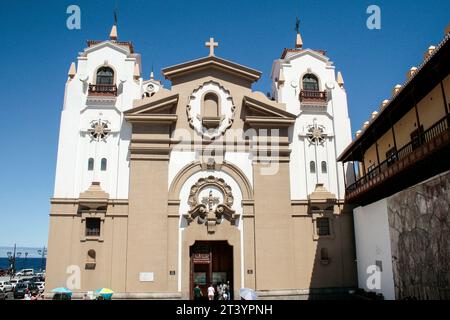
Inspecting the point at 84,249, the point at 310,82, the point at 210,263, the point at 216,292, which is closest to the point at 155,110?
the point at 84,249

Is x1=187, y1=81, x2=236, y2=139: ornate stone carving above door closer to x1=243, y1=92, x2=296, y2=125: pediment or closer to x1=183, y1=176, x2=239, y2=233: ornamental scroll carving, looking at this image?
x1=243, y1=92, x2=296, y2=125: pediment

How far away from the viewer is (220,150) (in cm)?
2806

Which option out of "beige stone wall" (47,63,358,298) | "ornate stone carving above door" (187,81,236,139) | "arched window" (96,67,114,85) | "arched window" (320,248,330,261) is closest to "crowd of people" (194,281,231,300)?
"beige stone wall" (47,63,358,298)

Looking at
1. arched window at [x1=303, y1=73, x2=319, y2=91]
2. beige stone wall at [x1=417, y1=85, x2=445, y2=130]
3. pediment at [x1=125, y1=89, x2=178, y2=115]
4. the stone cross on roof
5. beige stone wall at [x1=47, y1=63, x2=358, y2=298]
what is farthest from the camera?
arched window at [x1=303, y1=73, x2=319, y2=91]

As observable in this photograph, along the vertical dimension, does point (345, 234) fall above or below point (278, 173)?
below

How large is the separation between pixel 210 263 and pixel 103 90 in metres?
14.3

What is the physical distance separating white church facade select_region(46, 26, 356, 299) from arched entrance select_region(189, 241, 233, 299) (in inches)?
2.7

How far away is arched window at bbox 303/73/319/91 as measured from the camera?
101ft

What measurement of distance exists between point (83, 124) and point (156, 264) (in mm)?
11000

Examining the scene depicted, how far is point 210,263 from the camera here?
2680 cm

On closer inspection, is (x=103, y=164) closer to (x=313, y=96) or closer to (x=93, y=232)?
(x=93, y=232)
